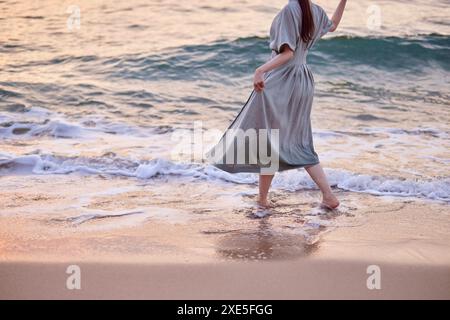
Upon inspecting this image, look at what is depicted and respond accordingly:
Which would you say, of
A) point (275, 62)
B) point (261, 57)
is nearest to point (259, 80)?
point (275, 62)

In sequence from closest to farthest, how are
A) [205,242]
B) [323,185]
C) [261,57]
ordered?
1. [205,242]
2. [323,185]
3. [261,57]

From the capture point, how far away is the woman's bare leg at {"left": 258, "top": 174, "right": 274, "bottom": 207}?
512 centimetres

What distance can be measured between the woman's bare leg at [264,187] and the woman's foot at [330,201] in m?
0.41

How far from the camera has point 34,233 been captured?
443 cm

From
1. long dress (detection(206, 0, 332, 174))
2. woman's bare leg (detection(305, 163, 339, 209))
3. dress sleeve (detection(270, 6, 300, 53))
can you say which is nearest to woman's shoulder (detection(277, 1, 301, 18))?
dress sleeve (detection(270, 6, 300, 53))

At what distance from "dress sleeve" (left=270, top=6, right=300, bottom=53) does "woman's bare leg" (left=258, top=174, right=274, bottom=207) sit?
3.16 ft

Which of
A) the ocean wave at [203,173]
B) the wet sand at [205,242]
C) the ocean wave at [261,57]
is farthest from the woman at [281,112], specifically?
the ocean wave at [261,57]

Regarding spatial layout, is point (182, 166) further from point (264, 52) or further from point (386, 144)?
point (264, 52)

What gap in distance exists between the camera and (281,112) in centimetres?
493

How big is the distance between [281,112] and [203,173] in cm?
133

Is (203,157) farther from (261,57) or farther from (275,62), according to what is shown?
(261,57)

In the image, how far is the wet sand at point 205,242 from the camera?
3.66 metres

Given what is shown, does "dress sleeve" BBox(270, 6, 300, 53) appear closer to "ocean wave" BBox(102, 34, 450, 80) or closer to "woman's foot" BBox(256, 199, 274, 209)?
"woman's foot" BBox(256, 199, 274, 209)

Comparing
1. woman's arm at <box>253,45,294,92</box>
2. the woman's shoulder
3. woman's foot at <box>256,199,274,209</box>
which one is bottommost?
woman's foot at <box>256,199,274,209</box>
